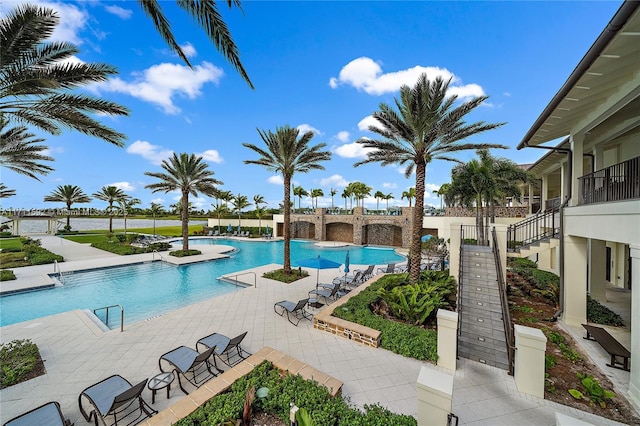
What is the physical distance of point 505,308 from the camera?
6.65 metres

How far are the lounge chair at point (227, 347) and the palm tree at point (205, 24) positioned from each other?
6.44 metres

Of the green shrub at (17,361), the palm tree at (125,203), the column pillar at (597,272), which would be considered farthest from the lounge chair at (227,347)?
the palm tree at (125,203)

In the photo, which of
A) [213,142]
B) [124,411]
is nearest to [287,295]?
[124,411]

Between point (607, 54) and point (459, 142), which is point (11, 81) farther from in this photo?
point (459, 142)

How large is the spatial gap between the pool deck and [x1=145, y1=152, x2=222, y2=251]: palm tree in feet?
45.9

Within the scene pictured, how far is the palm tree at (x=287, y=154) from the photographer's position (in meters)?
13.3

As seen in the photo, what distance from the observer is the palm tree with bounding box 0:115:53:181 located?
9.12 metres

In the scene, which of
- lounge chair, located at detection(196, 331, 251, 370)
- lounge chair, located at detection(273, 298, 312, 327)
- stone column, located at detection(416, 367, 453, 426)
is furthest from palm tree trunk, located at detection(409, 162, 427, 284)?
lounge chair, located at detection(196, 331, 251, 370)

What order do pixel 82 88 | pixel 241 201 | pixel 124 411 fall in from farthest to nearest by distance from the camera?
pixel 241 201 → pixel 82 88 → pixel 124 411

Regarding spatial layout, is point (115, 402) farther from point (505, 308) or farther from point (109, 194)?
point (109, 194)

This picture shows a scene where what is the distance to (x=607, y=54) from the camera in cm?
491

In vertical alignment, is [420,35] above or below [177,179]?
above

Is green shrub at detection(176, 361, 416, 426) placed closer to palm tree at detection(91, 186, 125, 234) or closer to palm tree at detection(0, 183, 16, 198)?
palm tree at detection(0, 183, 16, 198)

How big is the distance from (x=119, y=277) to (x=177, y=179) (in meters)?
9.23
